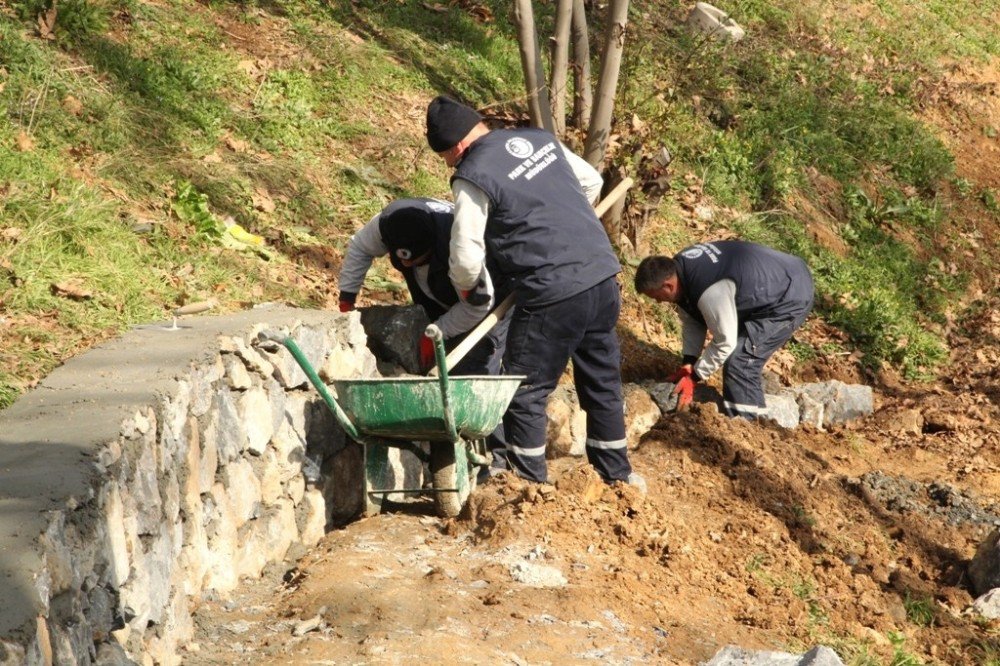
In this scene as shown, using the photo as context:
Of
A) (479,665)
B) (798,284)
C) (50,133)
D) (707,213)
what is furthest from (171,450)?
(707,213)

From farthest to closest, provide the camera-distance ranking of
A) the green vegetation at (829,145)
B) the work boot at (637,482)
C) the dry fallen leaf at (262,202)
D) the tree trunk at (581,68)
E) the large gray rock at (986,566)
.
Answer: the green vegetation at (829,145), the tree trunk at (581,68), the dry fallen leaf at (262,202), the work boot at (637,482), the large gray rock at (986,566)

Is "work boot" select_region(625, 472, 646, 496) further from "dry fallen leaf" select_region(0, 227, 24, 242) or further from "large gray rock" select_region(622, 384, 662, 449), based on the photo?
"dry fallen leaf" select_region(0, 227, 24, 242)

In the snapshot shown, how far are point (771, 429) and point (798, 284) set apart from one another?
3.31 ft

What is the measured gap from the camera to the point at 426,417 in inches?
190

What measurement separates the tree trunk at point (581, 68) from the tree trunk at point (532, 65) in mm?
576

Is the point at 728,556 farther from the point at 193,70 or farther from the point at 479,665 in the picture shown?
Answer: the point at 193,70

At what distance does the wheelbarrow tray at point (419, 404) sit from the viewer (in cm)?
477

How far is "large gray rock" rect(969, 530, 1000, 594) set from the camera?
18.8 feet

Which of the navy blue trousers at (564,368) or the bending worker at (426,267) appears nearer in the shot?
the navy blue trousers at (564,368)

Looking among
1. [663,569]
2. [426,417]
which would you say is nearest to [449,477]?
[426,417]

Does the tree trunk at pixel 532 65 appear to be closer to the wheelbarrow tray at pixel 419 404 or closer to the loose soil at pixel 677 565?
the loose soil at pixel 677 565

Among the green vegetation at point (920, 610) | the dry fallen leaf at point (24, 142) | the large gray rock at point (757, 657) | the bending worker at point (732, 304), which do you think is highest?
the dry fallen leaf at point (24, 142)

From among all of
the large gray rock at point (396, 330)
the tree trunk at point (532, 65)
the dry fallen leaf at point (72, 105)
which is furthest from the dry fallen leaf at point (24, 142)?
the tree trunk at point (532, 65)

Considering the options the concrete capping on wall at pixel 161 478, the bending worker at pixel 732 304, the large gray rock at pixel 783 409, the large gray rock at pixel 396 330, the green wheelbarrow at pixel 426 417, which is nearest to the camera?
the concrete capping on wall at pixel 161 478
